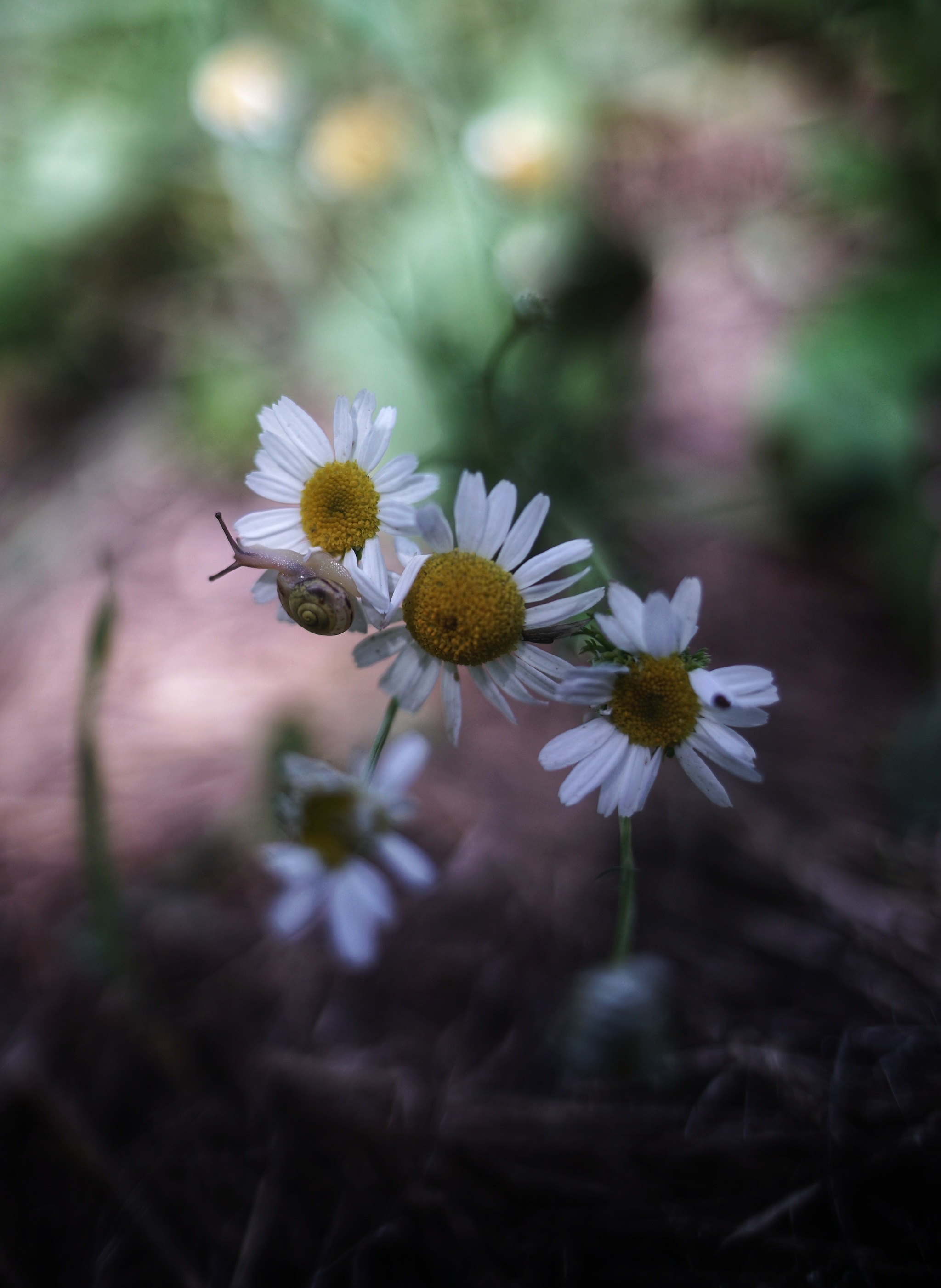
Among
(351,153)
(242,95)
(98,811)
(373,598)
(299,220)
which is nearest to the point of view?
(373,598)

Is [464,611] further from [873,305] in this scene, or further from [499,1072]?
[873,305]

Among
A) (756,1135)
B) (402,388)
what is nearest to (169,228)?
(402,388)

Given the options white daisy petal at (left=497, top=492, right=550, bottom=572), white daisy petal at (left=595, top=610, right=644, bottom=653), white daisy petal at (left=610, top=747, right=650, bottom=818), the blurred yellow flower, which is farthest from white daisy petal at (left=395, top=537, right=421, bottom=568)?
the blurred yellow flower

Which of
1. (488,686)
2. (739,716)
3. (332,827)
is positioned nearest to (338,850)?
(332,827)

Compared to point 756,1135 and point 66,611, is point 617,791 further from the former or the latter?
point 66,611

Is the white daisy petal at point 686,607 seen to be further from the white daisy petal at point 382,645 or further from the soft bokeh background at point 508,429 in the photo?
the soft bokeh background at point 508,429
